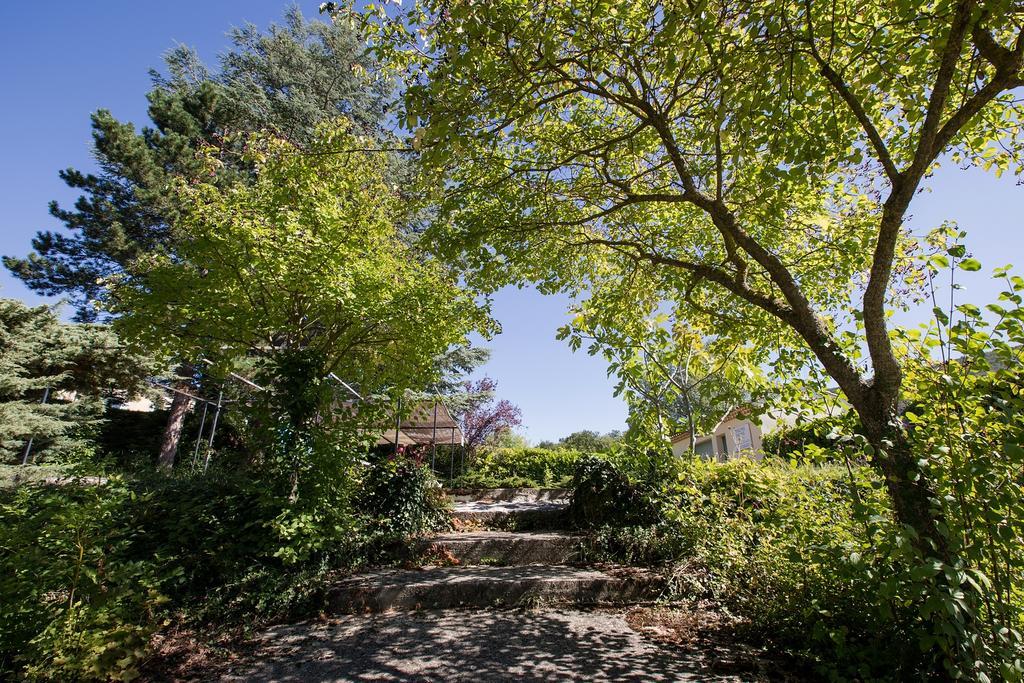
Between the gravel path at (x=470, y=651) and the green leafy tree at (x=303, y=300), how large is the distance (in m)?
1.57

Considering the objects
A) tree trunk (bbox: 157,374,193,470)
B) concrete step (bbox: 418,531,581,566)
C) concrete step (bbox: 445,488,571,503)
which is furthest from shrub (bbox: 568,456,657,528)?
tree trunk (bbox: 157,374,193,470)

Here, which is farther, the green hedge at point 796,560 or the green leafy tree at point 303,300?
the green leafy tree at point 303,300

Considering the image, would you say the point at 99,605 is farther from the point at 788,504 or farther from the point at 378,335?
the point at 788,504

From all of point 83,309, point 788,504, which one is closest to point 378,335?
point 788,504

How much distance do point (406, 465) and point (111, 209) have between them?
14.5 m

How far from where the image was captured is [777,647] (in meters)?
3.35

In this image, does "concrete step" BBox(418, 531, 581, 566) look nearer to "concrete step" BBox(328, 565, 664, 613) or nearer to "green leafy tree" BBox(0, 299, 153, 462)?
"concrete step" BBox(328, 565, 664, 613)

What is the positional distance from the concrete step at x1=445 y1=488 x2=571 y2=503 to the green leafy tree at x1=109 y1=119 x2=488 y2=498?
5.26 metres

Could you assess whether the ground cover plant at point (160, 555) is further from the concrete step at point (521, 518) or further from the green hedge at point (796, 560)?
the green hedge at point (796, 560)

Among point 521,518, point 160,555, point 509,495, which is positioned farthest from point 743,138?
point 509,495

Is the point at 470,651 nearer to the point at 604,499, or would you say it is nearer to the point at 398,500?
the point at 398,500

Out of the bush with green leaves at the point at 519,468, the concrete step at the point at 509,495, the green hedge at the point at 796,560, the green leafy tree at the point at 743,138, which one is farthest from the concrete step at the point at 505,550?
the bush with green leaves at the point at 519,468

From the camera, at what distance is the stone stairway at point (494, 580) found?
4652 millimetres

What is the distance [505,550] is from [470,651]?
2.47 m
